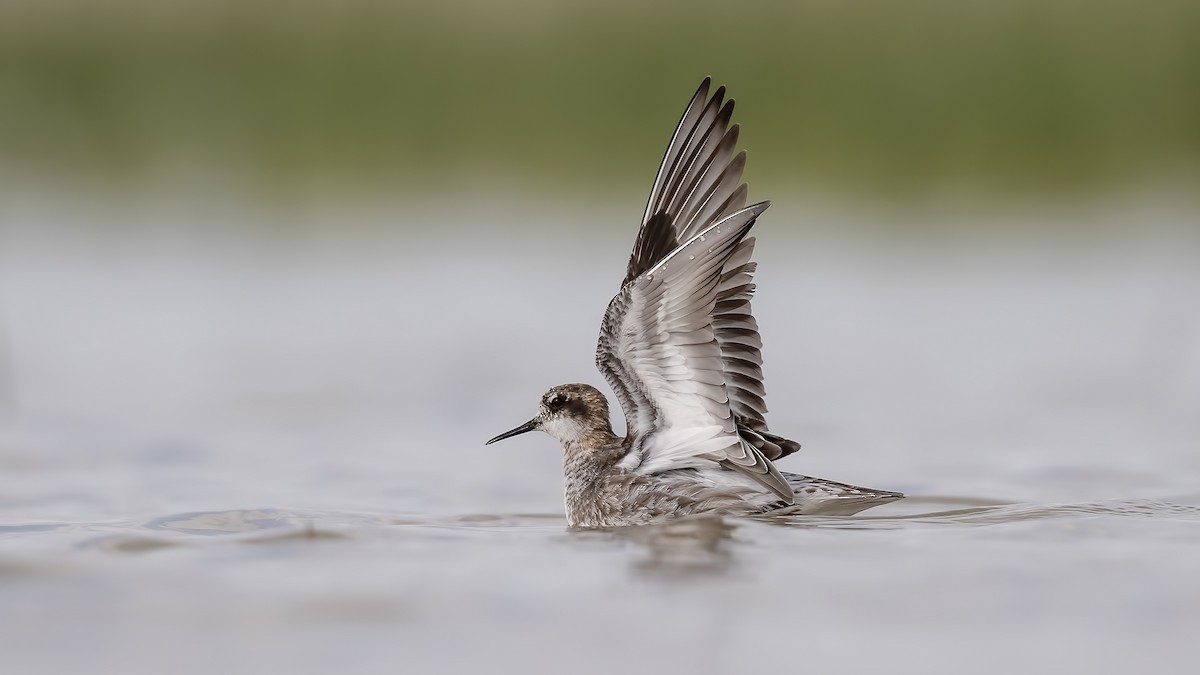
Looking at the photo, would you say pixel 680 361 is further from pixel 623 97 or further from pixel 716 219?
pixel 623 97

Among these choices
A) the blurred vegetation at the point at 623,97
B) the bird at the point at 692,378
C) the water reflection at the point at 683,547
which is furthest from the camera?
the blurred vegetation at the point at 623,97

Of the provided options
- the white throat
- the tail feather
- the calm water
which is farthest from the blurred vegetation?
the tail feather

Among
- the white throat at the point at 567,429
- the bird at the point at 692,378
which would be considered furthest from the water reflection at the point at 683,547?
the white throat at the point at 567,429

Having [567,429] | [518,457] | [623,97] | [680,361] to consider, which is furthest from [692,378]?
[623,97]

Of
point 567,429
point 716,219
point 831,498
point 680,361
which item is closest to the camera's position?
point 680,361

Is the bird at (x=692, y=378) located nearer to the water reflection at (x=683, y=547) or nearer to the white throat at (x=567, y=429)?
the water reflection at (x=683, y=547)

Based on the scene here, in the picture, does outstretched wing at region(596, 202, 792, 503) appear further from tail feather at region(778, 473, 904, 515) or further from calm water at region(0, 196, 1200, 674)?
calm water at region(0, 196, 1200, 674)

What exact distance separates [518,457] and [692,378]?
279 centimetres

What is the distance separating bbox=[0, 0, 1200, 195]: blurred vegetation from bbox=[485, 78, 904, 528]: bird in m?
10.7

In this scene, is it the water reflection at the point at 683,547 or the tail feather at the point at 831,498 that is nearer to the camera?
the water reflection at the point at 683,547

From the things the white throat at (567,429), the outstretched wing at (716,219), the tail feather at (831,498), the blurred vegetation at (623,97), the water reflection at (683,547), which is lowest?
the water reflection at (683,547)

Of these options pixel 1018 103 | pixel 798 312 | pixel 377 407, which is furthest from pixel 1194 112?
pixel 377 407

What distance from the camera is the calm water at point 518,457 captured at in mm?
5324

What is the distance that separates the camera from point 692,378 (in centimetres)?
732
